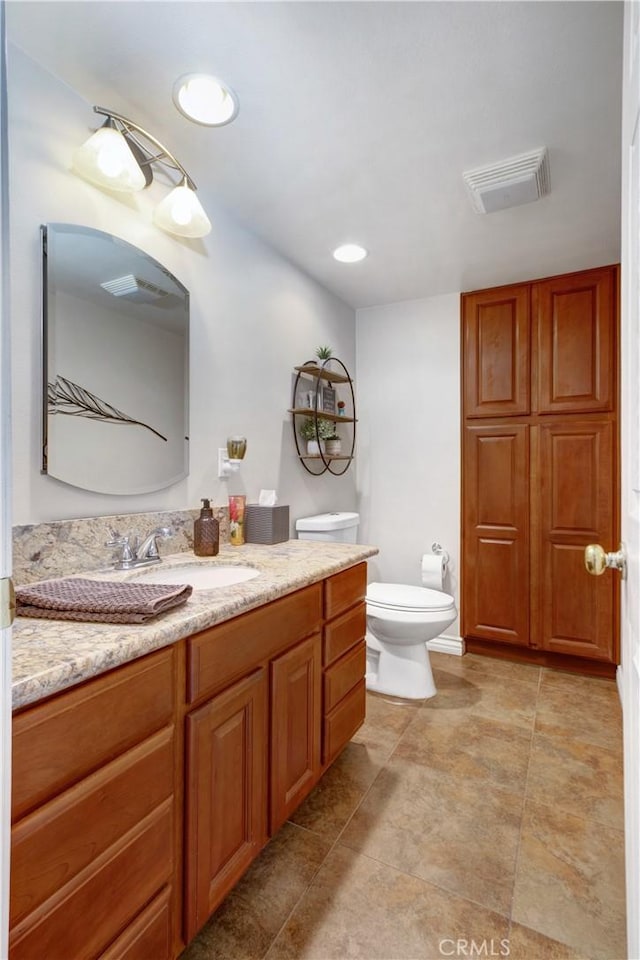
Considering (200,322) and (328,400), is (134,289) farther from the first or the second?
(328,400)

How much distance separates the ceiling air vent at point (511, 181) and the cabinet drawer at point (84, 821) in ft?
6.82

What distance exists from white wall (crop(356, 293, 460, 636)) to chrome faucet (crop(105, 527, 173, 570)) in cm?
190

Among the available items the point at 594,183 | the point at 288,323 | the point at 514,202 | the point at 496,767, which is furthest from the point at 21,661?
the point at 594,183

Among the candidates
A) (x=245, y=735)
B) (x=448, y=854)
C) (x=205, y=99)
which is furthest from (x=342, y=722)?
(x=205, y=99)

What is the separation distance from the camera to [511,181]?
5.70ft

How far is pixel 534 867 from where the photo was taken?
1315mm

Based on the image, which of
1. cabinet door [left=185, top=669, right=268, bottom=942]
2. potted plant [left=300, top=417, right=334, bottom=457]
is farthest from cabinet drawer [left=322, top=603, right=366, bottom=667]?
potted plant [left=300, top=417, right=334, bottom=457]

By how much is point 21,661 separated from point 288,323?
2063mm

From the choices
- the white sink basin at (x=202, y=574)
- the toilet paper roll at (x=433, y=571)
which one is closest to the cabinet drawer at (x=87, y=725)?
the white sink basin at (x=202, y=574)

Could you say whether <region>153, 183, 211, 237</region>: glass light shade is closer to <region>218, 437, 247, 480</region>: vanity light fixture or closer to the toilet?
<region>218, 437, 247, 480</region>: vanity light fixture

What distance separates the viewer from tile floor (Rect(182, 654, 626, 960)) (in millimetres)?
1107

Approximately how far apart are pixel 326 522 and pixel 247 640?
4.36ft

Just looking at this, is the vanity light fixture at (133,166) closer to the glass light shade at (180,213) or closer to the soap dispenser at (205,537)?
the glass light shade at (180,213)

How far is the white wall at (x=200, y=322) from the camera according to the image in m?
1.21
